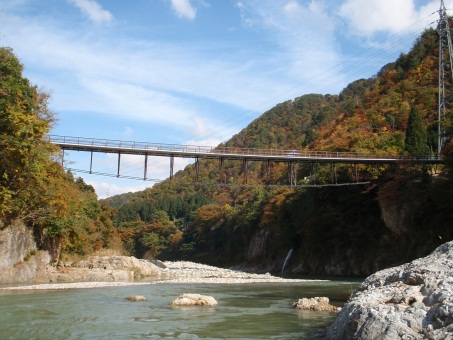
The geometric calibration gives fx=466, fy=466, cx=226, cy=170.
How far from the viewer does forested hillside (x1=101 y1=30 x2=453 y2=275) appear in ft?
149

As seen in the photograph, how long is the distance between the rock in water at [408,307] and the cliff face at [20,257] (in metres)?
25.7

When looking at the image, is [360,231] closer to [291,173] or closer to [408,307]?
[291,173]

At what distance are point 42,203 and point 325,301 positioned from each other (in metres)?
23.1

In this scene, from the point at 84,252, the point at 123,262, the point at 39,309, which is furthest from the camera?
the point at 84,252

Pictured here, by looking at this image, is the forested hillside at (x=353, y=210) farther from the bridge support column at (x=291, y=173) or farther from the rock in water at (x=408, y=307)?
the rock in water at (x=408, y=307)

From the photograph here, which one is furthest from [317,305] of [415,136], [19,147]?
[415,136]

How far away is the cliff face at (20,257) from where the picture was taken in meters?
31.2

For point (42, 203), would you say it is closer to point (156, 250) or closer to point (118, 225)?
point (156, 250)

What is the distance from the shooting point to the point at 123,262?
141 feet

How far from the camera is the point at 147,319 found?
15.8 meters

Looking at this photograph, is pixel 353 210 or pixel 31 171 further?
pixel 353 210

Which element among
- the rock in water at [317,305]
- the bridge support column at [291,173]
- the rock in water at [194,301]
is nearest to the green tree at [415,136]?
the bridge support column at [291,173]

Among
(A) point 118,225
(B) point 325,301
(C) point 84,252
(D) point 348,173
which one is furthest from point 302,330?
(A) point 118,225

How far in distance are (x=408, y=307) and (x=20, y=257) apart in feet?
97.5
